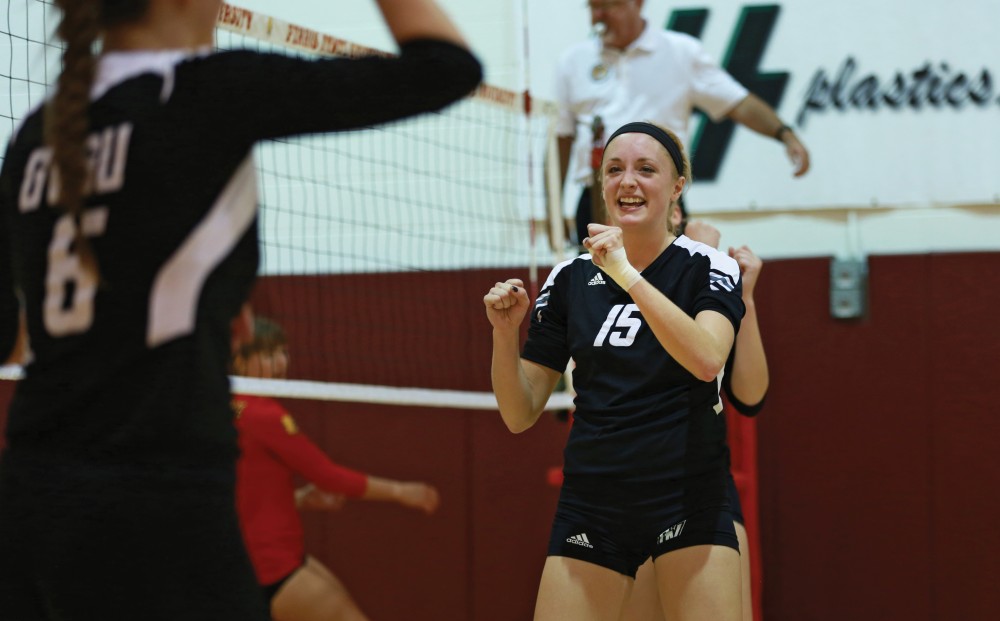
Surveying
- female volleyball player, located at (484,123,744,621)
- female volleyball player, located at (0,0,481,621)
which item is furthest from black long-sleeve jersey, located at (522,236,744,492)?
female volleyball player, located at (0,0,481,621)

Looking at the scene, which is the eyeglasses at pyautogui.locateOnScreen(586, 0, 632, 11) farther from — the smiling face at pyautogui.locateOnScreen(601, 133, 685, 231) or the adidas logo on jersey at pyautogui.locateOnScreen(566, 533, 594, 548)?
the adidas logo on jersey at pyautogui.locateOnScreen(566, 533, 594, 548)

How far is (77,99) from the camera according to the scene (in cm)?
152

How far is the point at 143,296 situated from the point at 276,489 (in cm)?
307

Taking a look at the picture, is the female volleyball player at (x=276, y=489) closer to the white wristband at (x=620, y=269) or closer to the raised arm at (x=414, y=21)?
the white wristband at (x=620, y=269)

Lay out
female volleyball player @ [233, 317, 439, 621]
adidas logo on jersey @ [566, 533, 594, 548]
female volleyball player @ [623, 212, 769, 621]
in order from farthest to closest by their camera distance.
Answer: female volleyball player @ [233, 317, 439, 621], female volleyball player @ [623, 212, 769, 621], adidas logo on jersey @ [566, 533, 594, 548]

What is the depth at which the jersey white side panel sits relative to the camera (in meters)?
1.51

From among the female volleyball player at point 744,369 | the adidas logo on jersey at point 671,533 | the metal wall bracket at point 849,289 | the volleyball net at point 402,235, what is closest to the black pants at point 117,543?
the adidas logo on jersey at point 671,533

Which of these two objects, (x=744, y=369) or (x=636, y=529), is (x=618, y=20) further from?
(x=636, y=529)

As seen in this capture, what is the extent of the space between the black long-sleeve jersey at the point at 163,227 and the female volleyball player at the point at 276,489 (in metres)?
2.85

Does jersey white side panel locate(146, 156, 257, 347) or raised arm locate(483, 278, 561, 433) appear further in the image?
raised arm locate(483, 278, 561, 433)

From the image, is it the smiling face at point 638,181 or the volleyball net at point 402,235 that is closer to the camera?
the smiling face at point 638,181

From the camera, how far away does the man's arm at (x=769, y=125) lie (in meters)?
5.23

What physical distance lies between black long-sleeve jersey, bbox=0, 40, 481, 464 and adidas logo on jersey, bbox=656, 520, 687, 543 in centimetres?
154

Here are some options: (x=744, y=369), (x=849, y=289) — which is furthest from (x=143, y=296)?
(x=849, y=289)
